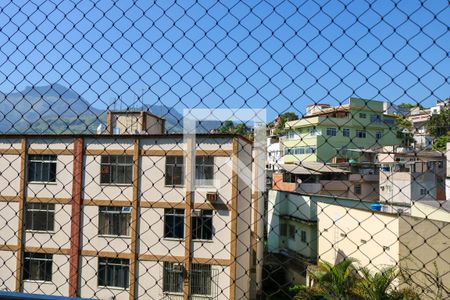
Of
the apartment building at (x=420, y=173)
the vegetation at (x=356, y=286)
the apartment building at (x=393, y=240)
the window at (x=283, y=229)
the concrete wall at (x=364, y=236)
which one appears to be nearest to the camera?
the apartment building at (x=420, y=173)

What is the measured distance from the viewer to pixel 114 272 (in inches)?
295

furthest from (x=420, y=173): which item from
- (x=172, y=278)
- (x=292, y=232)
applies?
(x=292, y=232)

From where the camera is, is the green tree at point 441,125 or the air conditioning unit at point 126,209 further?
the air conditioning unit at point 126,209

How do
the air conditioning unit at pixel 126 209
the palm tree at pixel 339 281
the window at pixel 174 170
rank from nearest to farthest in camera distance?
1. the palm tree at pixel 339 281
2. the window at pixel 174 170
3. the air conditioning unit at pixel 126 209

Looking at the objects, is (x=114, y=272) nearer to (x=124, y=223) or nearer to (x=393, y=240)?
(x=124, y=223)

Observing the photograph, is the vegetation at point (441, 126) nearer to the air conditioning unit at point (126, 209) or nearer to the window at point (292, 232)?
the air conditioning unit at point (126, 209)

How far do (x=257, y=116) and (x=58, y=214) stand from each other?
24.5ft

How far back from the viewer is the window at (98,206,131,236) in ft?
24.7

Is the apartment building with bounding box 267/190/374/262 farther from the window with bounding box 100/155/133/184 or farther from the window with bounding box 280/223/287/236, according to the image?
the window with bounding box 100/155/133/184

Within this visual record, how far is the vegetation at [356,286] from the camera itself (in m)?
3.61

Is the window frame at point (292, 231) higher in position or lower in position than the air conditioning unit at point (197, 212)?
lower

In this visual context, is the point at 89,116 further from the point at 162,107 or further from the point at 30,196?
the point at 30,196

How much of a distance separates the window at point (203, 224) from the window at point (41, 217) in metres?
2.89

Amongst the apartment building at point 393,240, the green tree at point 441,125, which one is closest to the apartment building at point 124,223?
the apartment building at point 393,240
